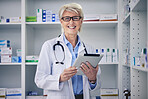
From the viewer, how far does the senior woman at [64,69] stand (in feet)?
5.76

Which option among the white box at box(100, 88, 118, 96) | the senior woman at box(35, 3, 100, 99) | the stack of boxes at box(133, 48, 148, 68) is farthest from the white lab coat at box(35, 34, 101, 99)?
the white box at box(100, 88, 118, 96)

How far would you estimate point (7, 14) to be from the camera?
3.25m

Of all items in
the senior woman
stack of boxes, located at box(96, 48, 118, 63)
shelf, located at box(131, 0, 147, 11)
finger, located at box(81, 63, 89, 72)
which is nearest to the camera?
shelf, located at box(131, 0, 147, 11)

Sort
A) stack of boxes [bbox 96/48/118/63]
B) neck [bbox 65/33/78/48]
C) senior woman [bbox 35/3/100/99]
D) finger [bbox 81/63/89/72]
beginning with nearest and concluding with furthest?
finger [bbox 81/63/89/72]
senior woman [bbox 35/3/100/99]
neck [bbox 65/33/78/48]
stack of boxes [bbox 96/48/118/63]

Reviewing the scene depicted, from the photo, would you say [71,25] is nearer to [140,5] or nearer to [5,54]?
[140,5]

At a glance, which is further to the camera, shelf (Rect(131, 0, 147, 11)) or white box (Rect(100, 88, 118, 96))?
white box (Rect(100, 88, 118, 96))

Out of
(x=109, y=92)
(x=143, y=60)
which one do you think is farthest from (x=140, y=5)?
(x=109, y=92)

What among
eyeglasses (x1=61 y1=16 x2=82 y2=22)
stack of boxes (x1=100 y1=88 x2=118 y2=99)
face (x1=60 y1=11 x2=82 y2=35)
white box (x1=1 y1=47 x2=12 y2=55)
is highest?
eyeglasses (x1=61 y1=16 x2=82 y2=22)

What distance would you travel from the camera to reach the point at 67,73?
1.67 meters

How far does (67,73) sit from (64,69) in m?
0.13

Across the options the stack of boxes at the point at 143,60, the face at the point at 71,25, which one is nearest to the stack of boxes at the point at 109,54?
the face at the point at 71,25

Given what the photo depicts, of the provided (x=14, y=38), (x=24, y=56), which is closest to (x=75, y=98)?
(x=24, y=56)

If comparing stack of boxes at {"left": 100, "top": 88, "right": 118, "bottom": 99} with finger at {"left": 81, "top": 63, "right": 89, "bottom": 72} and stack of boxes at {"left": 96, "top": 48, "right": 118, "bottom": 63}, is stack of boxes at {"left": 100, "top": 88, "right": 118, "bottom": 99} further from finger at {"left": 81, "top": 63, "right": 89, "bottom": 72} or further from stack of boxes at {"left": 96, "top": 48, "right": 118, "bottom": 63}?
finger at {"left": 81, "top": 63, "right": 89, "bottom": 72}

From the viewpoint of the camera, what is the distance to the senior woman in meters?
1.76
